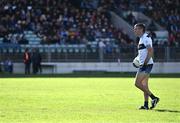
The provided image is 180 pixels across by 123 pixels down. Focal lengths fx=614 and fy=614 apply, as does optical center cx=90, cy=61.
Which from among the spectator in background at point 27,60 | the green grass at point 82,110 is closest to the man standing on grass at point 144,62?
the green grass at point 82,110

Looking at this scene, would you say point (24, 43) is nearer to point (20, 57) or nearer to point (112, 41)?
point (20, 57)

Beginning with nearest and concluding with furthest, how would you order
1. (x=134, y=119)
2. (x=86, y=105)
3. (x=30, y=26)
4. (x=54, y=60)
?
(x=134, y=119) < (x=86, y=105) < (x=54, y=60) < (x=30, y=26)

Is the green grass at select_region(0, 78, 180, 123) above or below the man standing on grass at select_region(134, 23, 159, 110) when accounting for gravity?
below

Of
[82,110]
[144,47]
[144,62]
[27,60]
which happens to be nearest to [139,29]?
[144,47]

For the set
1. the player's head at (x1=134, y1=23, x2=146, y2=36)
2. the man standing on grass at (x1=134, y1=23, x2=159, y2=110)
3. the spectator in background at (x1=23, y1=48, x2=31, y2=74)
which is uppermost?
the player's head at (x1=134, y1=23, x2=146, y2=36)

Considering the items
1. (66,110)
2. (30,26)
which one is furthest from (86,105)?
(30,26)

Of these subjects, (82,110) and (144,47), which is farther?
(144,47)

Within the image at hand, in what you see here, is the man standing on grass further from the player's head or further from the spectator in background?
the spectator in background

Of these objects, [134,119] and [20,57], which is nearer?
[134,119]

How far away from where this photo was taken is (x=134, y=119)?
14.3 metres

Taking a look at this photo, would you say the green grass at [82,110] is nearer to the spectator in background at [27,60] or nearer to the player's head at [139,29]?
the player's head at [139,29]

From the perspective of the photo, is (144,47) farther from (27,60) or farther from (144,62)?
(27,60)

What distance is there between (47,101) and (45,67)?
2840 cm

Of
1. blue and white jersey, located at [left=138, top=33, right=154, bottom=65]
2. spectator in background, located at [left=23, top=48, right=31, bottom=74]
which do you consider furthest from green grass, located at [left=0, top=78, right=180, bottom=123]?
spectator in background, located at [left=23, top=48, right=31, bottom=74]
